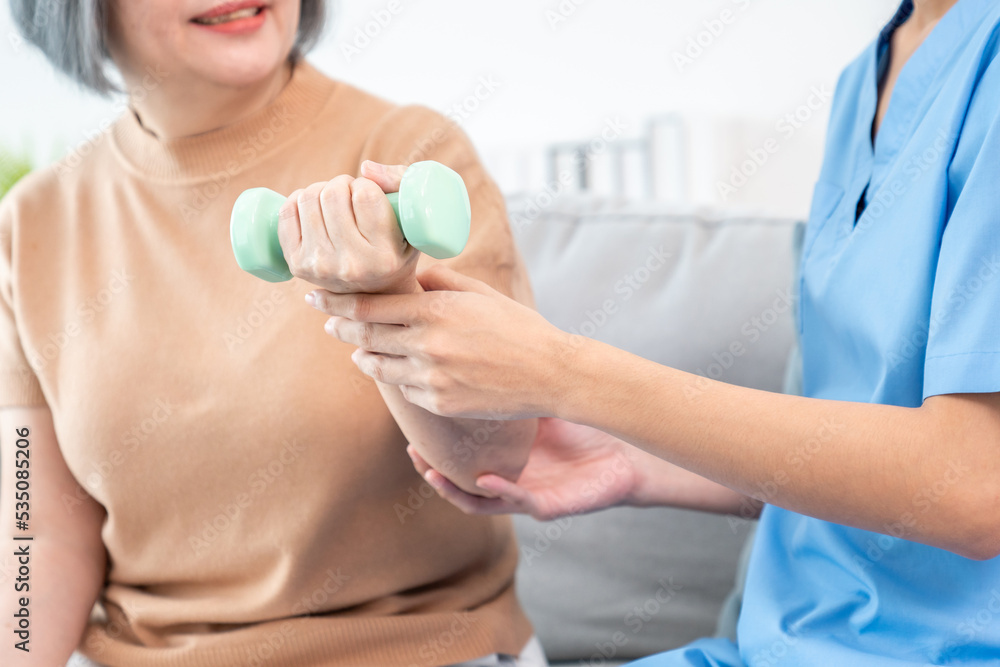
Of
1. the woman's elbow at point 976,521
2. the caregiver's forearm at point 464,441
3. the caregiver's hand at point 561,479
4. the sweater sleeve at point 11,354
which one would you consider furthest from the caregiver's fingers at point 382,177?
the sweater sleeve at point 11,354

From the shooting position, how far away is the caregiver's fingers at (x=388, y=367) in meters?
0.68

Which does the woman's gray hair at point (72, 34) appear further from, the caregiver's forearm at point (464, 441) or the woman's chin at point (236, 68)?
the caregiver's forearm at point (464, 441)

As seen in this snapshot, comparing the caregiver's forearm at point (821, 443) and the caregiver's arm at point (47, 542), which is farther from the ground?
the caregiver's forearm at point (821, 443)

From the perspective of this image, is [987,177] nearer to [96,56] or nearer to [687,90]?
[96,56]

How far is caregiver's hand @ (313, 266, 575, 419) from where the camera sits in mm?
653

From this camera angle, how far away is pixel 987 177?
0.64 meters

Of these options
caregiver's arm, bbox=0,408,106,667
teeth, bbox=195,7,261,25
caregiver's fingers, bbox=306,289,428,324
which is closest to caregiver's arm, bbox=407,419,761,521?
caregiver's fingers, bbox=306,289,428,324

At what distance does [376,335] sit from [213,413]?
297 mm

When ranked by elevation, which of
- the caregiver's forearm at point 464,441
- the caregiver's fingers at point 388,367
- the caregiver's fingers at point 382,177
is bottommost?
the caregiver's forearm at point 464,441

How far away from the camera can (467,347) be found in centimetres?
65

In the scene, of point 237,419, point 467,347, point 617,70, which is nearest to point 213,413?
point 237,419

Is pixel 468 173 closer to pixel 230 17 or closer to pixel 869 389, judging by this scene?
pixel 230 17

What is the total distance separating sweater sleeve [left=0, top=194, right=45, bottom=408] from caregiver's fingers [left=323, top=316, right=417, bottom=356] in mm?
479

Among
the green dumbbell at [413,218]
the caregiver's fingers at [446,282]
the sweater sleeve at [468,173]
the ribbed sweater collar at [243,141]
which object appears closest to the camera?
the green dumbbell at [413,218]
